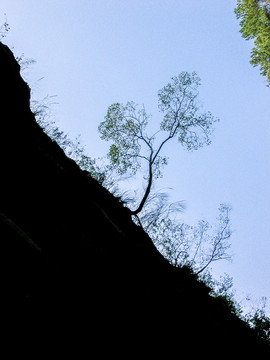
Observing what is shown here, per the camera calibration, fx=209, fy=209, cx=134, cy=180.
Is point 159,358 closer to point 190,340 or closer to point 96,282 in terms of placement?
point 190,340

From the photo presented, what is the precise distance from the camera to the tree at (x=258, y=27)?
17.1 metres

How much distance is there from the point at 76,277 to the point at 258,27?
76.0ft

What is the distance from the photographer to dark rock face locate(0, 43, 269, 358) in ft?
6.19

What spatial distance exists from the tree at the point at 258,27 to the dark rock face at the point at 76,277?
1957cm

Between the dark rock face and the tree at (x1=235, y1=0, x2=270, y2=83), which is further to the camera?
the tree at (x1=235, y1=0, x2=270, y2=83)

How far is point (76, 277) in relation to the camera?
2.48m

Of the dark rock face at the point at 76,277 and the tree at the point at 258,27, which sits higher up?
the tree at the point at 258,27

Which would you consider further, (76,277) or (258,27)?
(258,27)

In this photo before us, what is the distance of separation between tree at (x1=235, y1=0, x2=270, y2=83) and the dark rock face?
19574 millimetres

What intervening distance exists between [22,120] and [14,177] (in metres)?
1.25

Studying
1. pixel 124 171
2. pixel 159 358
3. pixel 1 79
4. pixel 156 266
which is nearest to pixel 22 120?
pixel 1 79

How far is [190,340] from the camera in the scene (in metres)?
2.82

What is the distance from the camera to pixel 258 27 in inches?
687

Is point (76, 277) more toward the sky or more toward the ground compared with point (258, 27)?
more toward the ground
